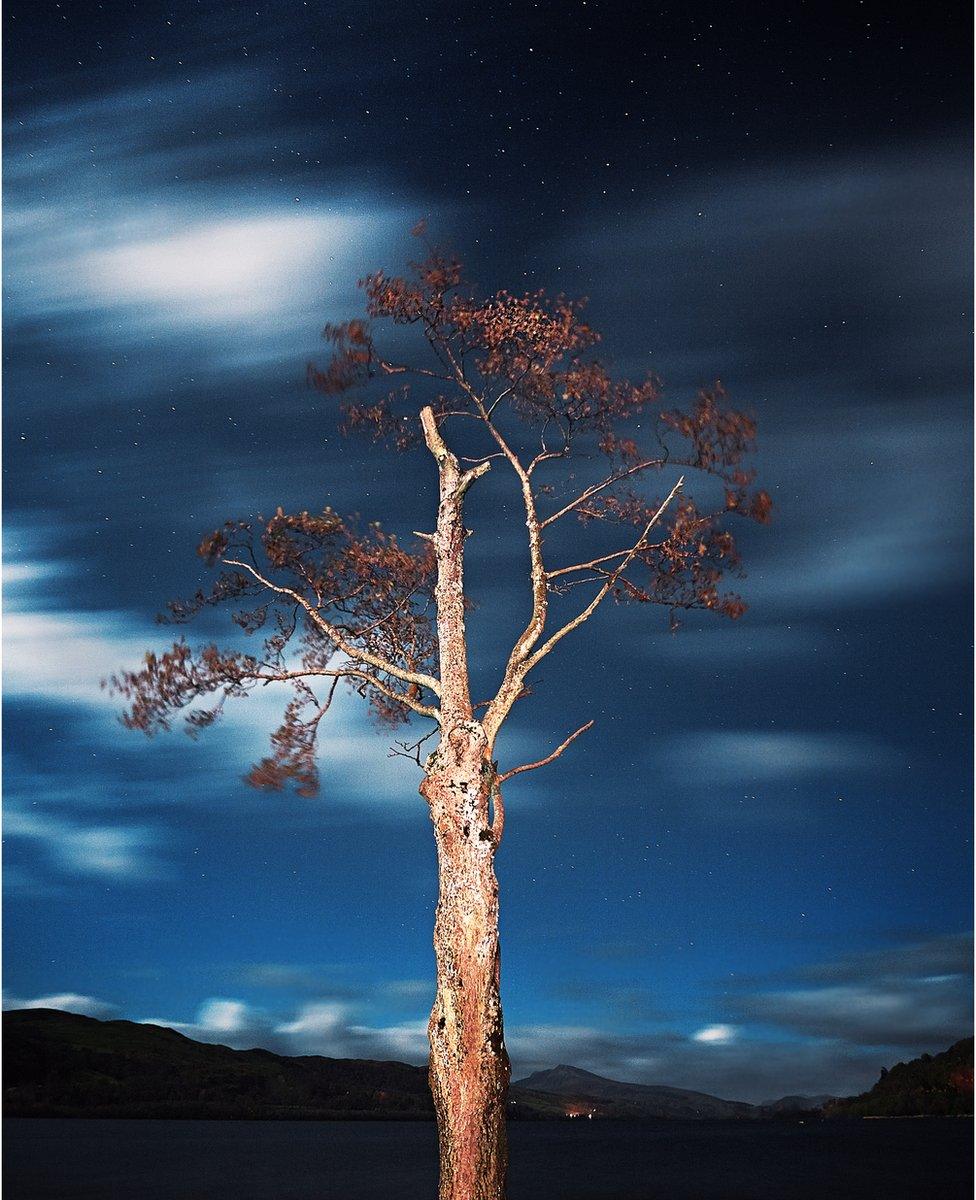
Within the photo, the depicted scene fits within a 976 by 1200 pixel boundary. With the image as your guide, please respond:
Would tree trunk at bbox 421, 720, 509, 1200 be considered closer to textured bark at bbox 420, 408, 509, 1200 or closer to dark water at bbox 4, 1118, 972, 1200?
textured bark at bbox 420, 408, 509, 1200

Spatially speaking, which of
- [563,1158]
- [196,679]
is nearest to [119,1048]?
[563,1158]

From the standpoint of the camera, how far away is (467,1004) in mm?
8836

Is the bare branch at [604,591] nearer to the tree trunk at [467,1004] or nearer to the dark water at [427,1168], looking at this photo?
the tree trunk at [467,1004]

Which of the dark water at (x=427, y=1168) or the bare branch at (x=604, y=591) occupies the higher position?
the bare branch at (x=604, y=591)

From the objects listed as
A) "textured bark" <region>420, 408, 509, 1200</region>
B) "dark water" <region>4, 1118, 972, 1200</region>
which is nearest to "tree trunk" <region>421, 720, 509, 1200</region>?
"textured bark" <region>420, 408, 509, 1200</region>

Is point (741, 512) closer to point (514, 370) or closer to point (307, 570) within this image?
point (514, 370)

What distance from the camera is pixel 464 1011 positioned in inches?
348

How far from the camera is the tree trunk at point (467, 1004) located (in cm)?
877

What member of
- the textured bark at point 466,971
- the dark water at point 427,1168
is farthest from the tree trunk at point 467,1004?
the dark water at point 427,1168

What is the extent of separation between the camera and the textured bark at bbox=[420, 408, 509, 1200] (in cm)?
877

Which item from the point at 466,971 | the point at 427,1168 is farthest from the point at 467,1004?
the point at 427,1168

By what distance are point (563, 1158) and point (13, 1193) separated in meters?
66.6

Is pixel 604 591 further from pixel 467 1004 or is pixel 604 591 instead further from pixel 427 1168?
pixel 427 1168

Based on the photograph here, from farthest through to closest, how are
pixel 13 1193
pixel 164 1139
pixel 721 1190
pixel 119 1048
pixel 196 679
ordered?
1. pixel 119 1048
2. pixel 164 1139
3. pixel 721 1190
4. pixel 13 1193
5. pixel 196 679
